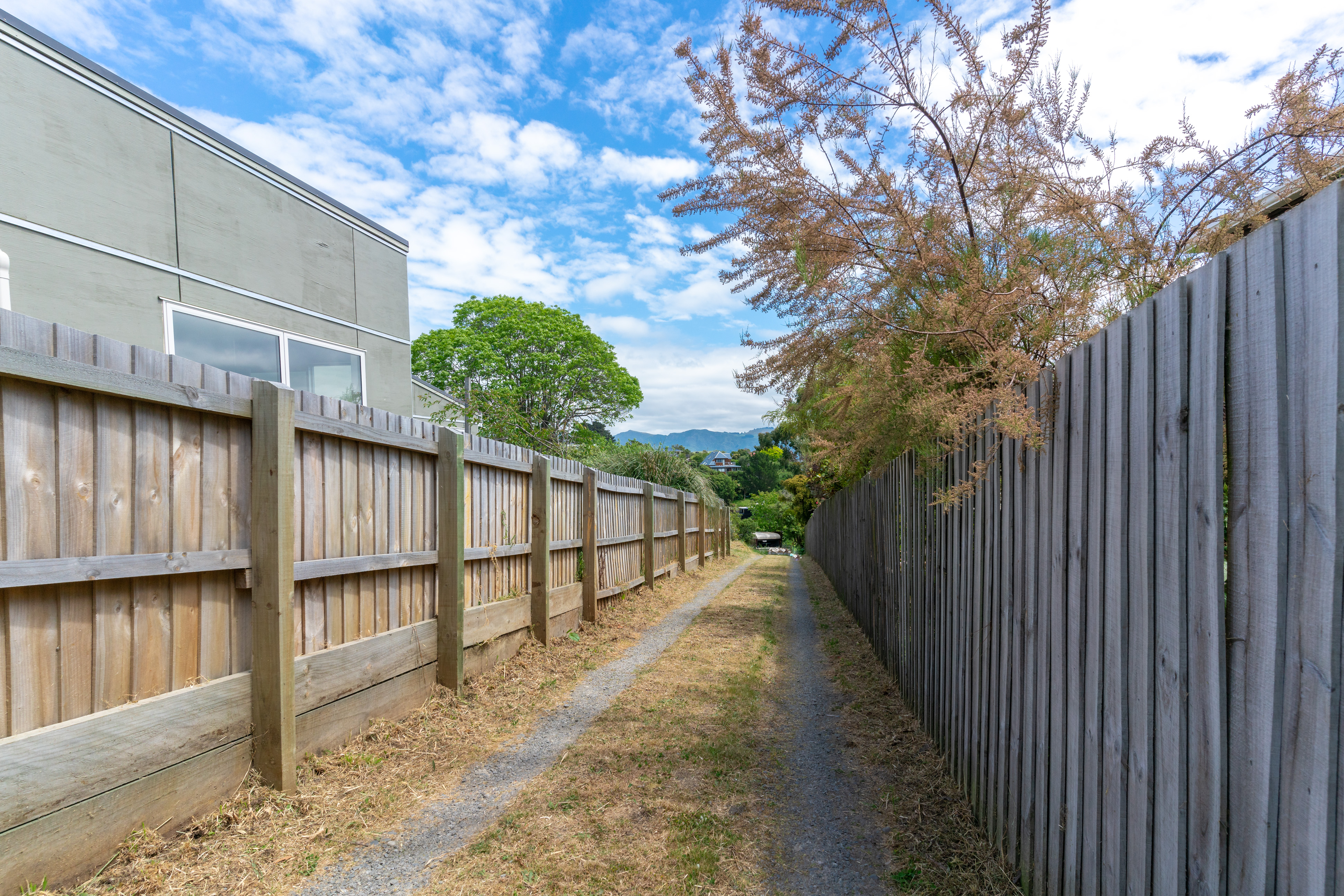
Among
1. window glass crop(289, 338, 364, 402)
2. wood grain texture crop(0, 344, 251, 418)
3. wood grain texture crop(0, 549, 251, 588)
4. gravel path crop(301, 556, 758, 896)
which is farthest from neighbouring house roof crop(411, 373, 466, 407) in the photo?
wood grain texture crop(0, 549, 251, 588)

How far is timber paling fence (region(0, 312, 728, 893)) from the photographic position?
2447mm

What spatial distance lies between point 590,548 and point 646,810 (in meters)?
5.09

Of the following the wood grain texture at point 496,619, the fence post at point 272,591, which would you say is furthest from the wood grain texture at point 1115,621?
the wood grain texture at point 496,619

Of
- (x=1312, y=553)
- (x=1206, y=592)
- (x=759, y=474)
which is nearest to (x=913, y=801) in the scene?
(x=1206, y=592)

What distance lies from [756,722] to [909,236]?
138 inches

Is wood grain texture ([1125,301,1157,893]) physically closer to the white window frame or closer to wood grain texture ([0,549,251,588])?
wood grain texture ([0,549,251,588])

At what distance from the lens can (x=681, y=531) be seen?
15781 millimetres

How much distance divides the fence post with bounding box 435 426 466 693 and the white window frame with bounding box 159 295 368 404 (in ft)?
5.85

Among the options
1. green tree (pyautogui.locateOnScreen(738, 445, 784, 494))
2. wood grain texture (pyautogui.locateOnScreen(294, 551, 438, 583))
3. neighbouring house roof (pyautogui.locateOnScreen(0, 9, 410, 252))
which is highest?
neighbouring house roof (pyautogui.locateOnScreen(0, 9, 410, 252))

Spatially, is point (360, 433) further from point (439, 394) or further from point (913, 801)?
point (439, 394)

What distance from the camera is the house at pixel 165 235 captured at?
5094 millimetres

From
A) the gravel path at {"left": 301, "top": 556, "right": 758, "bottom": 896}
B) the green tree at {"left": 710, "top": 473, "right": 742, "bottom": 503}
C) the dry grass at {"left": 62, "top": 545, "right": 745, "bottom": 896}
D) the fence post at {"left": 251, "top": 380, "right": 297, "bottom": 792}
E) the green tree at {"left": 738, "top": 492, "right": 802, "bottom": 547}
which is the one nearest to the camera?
the dry grass at {"left": 62, "top": 545, "right": 745, "bottom": 896}

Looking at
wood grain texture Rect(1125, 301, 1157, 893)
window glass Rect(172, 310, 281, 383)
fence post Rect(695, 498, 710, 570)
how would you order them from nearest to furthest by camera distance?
1. wood grain texture Rect(1125, 301, 1157, 893)
2. window glass Rect(172, 310, 281, 383)
3. fence post Rect(695, 498, 710, 570)

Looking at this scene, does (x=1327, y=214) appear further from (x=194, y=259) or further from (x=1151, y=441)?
(x=194, y=259)
